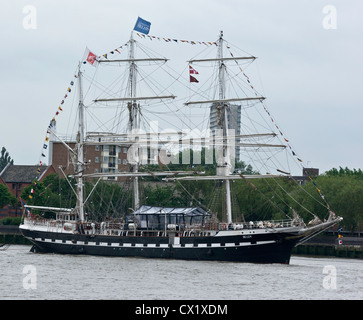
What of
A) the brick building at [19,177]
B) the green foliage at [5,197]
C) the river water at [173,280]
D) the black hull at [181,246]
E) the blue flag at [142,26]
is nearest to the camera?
the river water at [173,280]

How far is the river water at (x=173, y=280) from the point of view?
5728 centimetres

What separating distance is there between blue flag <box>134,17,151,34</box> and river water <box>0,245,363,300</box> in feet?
90.2

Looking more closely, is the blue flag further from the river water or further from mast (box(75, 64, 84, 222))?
the river water

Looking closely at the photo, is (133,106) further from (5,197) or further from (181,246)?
(5,197)

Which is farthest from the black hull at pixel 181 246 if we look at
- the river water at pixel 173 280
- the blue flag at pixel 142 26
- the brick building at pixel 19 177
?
the brick building at pixel 19 177

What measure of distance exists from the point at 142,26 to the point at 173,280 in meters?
39.1

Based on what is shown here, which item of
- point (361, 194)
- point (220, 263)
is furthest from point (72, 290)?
point (361, 194)

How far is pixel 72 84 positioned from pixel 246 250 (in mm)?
31472

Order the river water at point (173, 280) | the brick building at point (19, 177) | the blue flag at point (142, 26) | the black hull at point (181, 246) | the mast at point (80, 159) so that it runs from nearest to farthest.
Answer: the river water at point (173, 280)
the black hull at point (181, 246)
the blue flag at point (142, 26)
the mast at point (80, 159)
the brick building at point (19, 177)

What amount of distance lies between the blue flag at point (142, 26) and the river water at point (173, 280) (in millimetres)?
27482

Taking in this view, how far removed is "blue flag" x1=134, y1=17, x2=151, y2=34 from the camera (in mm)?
94750

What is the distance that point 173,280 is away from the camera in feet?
216

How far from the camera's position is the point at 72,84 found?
325 feet

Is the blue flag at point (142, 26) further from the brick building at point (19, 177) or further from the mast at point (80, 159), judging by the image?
the brick building at point (19, 177)
